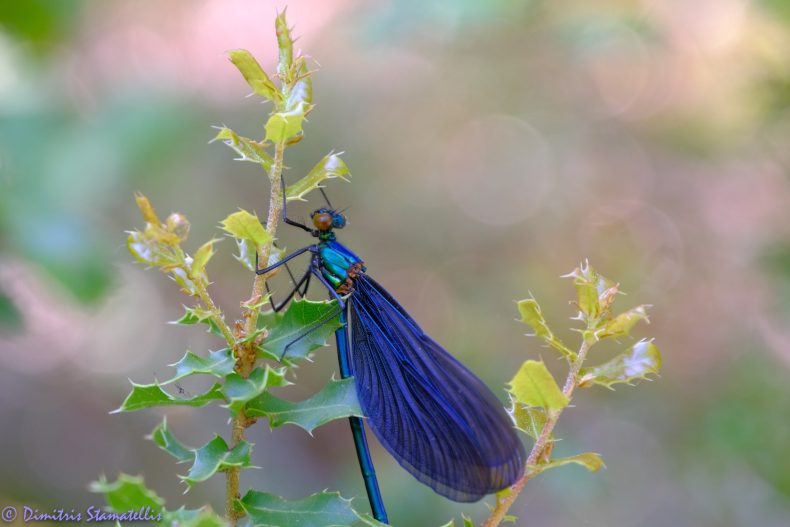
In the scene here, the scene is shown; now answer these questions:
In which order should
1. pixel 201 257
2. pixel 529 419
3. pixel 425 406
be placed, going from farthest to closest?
1. pixel 425 406
2. pixel 529 419
3. pixel 201 257

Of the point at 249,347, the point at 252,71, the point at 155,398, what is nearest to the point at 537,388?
the point at 249,347

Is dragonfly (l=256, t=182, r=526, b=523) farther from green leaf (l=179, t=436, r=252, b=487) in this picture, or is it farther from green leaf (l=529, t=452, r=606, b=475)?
green leaf (l=179, t=436, r=252, b=487)

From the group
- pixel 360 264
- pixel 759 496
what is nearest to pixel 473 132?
pixel 759 496

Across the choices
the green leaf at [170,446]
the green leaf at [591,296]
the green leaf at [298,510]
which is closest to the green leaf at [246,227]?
the green leaf at [170,446]

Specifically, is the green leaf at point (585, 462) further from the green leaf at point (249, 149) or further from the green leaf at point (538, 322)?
the green leaf at point (249, 149)

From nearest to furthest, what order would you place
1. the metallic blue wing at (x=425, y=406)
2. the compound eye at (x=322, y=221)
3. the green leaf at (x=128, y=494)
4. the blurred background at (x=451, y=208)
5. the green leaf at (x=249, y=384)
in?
the green leaf at (x=128, y=494) < the green leaf at (x=249, y=384) < the metallic blue wing at (x=425, y=406) < the compound eye at (x=322, y=221) < the blurred background at (x=451, y=208)

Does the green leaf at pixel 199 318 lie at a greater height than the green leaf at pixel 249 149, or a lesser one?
lesser

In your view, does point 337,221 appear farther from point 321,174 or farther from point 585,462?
point 585,462

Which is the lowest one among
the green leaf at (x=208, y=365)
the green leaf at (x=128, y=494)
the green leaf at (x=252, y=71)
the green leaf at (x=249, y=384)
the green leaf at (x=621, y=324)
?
the green leaf at (x=128, y=494)

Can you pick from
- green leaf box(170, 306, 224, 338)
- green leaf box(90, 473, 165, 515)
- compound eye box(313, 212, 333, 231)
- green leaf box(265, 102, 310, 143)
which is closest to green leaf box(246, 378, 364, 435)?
green leaf box(170, 306, 224, 338)
